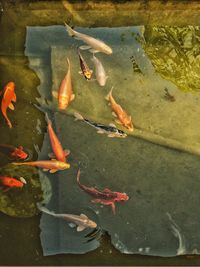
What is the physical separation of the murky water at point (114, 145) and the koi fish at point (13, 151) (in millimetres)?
58

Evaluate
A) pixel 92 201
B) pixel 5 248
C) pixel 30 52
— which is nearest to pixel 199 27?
pixel 30 52

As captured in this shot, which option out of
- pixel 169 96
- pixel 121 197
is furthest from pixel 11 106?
pixel 169 96

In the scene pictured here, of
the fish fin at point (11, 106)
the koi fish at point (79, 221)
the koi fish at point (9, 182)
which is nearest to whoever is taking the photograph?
the koi fish at point (79, 221)

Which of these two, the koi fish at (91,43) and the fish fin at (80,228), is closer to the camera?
the fish fin at (80,228)

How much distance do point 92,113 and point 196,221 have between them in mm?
1434

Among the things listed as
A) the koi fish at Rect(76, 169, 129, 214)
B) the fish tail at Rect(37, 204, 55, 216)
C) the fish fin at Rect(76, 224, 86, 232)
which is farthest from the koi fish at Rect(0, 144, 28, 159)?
the fish fin at Rect(76, 224, 86, 232)

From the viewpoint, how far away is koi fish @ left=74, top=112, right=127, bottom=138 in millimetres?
4344

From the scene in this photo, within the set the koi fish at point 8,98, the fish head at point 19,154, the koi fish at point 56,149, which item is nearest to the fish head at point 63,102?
the koi fish at point 56,149

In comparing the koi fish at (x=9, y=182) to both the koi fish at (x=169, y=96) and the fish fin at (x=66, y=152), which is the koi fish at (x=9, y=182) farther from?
the koi fish at (x=169, y=96)

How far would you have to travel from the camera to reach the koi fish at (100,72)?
4.39 meters

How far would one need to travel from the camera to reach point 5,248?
434cm

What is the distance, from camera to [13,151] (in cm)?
440

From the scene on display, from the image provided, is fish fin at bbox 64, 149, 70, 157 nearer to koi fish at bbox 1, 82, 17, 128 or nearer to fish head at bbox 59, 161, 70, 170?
fish head at bbox 59, 161, 70, 170

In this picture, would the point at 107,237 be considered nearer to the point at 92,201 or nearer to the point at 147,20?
the point at 92,201
